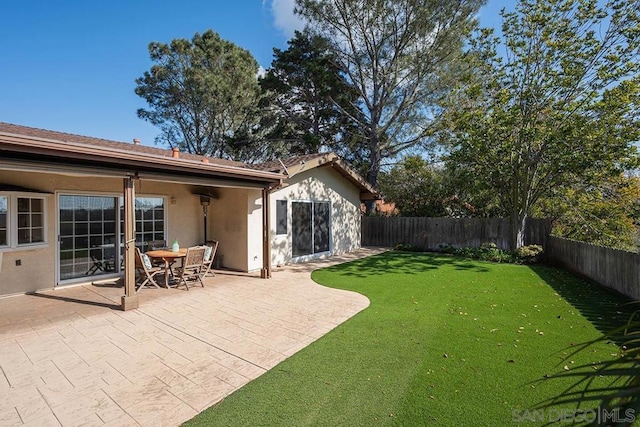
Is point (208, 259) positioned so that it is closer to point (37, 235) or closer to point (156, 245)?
point (156, 245)

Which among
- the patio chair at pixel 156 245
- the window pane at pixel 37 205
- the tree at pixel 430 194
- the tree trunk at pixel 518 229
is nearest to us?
A: the window pane at pixel 37 205

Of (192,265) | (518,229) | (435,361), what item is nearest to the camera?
(435,361)

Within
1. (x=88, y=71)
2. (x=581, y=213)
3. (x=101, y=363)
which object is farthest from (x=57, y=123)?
(x=581, y=213)

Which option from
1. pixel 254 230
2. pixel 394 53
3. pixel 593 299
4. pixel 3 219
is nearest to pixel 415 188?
pixel 394 53

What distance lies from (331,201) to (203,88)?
37.0 ft

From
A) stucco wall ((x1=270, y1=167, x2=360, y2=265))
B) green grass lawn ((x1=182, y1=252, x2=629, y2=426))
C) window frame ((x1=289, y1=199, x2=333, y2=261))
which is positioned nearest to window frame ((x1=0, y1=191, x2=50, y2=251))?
stucco wall ((x1=270, y1=167, x2=360, y2=265))

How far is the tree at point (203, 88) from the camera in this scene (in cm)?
1903

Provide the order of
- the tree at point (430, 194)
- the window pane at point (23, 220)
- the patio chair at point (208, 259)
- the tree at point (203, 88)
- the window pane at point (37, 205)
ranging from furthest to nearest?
the tree at point (203, 88)
the tree at point (430, 194)
the patio chair at point (208, 259)
the window pane at point (37, 205)
the window pane at point (23, 220)

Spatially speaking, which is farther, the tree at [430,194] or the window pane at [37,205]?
the tree at [430,194]

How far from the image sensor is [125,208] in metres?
6.29

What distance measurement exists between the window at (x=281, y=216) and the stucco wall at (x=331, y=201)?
5.2 inches

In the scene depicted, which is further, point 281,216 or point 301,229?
point 301,229

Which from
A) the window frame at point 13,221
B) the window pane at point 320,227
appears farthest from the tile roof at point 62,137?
the window pane at point 320,227

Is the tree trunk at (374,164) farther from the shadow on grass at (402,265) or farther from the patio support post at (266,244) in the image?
the patio support post at (266,244)
